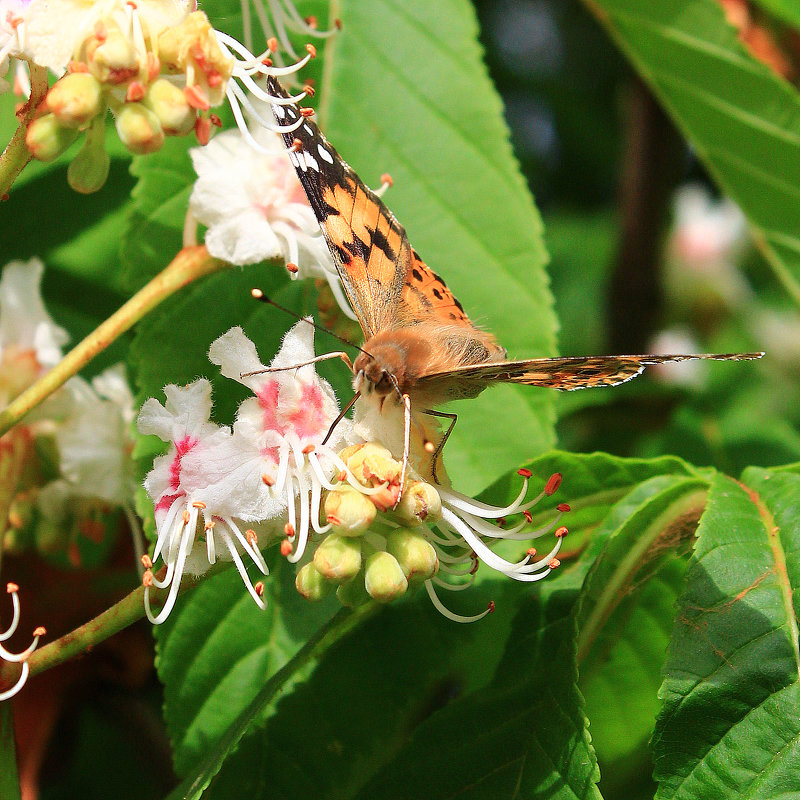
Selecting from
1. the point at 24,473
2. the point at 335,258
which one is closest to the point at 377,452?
the point at 335,258

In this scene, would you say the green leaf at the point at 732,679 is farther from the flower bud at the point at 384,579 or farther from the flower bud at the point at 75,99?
the flower bud at the point at 75,99

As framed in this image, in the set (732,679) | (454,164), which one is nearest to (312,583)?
(732,679)

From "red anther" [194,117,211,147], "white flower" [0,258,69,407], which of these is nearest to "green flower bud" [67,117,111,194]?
"red anther" [194,117,211,147]

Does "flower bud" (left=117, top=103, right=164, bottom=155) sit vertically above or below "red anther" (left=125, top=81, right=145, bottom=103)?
below

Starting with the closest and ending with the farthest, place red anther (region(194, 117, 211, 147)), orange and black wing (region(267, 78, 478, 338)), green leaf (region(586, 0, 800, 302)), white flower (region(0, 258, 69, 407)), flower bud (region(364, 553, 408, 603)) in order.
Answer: flower bud (region(364, 553, 408, 603)) → red anther (region(194, 117, 211, 147)) → orange and black wing (region(267, 78, 478, 338)) → white flower (region(0, 258, 69, 407)) → green leaf (region(586, 0, 800, 302))

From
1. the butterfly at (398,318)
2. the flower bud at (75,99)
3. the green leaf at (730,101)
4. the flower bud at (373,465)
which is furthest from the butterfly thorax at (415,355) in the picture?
the green leaf at (730,101)

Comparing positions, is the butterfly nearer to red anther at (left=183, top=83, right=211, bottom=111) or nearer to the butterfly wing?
the butterfly wing

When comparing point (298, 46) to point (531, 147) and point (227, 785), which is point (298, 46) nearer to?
point (227, 785)
